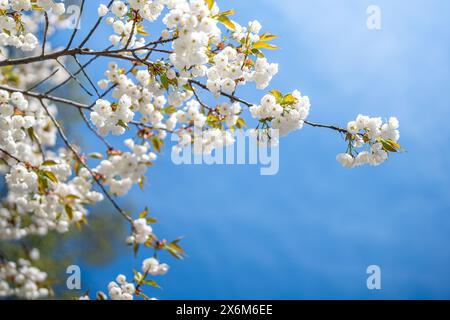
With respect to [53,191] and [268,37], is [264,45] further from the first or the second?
[53,191]

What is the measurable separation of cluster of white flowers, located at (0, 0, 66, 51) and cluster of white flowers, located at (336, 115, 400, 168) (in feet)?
5.77

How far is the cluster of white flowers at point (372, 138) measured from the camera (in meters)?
2.19

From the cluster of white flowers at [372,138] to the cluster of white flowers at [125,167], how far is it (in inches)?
65.2

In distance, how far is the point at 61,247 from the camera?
9930 millimetres

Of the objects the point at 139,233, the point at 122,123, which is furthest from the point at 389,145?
the point at 139,233

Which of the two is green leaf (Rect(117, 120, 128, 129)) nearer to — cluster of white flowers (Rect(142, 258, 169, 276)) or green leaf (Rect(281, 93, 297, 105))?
green leaf (Rect(281, 93, 297, 105))

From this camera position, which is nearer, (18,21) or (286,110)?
(286,110)

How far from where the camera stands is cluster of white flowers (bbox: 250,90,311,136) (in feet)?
6.99

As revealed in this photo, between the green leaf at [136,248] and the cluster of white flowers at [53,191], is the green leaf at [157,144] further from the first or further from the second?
the green leaf at [136,248]

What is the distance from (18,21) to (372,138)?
2.13 meters

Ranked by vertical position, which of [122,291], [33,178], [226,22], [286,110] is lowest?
[122,291]

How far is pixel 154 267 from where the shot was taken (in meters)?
3.13

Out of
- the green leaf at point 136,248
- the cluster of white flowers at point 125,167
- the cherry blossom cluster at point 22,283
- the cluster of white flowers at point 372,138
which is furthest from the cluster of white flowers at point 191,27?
the cherry blossom cluster at point 22,283
